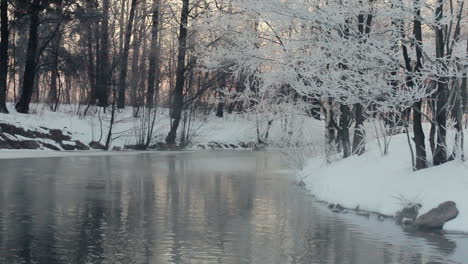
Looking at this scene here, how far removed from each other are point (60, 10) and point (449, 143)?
28872mm

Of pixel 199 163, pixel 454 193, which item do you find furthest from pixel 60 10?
pixel 454 193

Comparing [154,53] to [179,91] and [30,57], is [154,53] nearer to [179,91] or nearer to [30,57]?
[179,91]

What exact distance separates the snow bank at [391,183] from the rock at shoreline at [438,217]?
0.11 m

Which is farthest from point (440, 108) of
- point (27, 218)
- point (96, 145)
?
point (96, 145)

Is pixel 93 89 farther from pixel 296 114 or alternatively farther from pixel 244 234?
pixel 244 234

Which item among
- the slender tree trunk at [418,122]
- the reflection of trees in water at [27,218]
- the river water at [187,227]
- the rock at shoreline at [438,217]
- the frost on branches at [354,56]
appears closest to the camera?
the reflection of trees in water at [27,218]

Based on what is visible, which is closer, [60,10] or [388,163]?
[388,163]

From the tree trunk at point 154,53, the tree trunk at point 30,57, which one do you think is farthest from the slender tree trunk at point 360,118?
the tree trunk at point 154,53

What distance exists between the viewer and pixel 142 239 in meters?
12.5

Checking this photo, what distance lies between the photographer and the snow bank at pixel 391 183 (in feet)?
50.5

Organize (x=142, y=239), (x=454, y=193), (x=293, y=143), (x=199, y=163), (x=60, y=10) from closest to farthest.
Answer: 1. (x=142, y=239)
2. (x=454, y=193)
3. (x=293, y=143)
4. (x=199, y=163)
5. (x=60, y=10)

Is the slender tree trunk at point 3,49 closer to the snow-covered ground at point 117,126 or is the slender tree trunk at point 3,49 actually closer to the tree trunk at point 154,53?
the snow-covered ground at point 117,126

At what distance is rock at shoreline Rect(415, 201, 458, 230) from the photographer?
1472 centimetres

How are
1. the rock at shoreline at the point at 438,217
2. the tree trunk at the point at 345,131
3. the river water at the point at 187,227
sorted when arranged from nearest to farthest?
the river water at the point at 187,227 < the rock at shoreline at the point at 438,217 < the tree trunk at the point at 345,131
